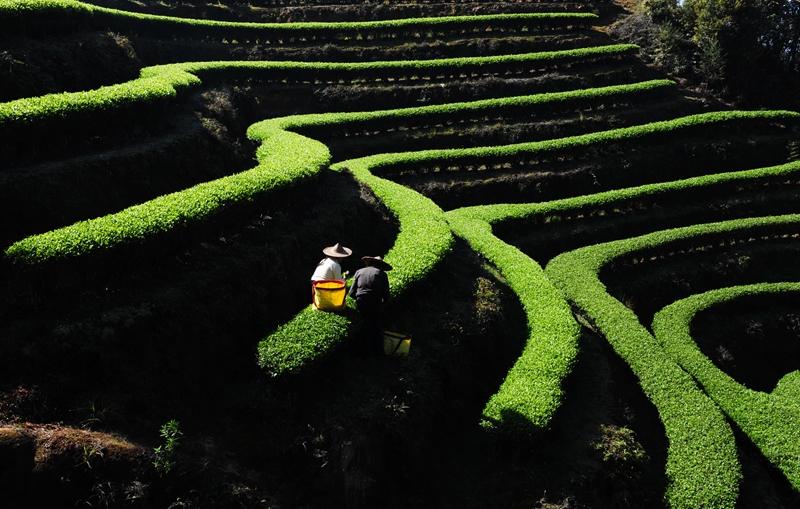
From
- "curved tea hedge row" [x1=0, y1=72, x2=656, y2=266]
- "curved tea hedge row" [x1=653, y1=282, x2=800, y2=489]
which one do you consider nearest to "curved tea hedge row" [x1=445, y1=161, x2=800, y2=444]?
"curved tea hedge row" [x1=653, y1=282, x2=800, y2=489]

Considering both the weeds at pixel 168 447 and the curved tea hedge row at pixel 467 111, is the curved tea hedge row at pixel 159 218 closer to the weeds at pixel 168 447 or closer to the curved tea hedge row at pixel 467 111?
the weeds at pixel 168 447

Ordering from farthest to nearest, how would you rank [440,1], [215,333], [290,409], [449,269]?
[440,1], [449,269], [215,333], [290,409]

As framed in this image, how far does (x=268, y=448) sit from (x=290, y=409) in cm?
86

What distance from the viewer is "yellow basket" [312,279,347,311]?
12250mm

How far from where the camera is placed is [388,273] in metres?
14.8

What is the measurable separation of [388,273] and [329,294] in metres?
2.71

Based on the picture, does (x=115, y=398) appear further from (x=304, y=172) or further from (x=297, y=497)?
(x=304, y=172)

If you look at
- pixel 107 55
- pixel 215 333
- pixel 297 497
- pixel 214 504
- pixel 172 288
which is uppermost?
pixel 107 55

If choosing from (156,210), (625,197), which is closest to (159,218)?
(156,210)

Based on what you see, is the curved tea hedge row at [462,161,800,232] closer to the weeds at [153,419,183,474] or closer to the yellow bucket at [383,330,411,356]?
the yellow bucket at [383,330,411,356]

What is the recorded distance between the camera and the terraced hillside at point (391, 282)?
33.7 ft

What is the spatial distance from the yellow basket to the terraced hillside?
0.49m

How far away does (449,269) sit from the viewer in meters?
17.1

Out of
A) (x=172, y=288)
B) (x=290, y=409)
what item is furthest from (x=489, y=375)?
(x=172, y=288)
